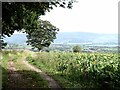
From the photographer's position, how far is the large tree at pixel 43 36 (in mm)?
96188

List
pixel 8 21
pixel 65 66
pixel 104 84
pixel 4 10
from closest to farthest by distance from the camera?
1. pixel 104 84
2. pixel 4 10
3. pixel 8 21
4. pixel 65 66

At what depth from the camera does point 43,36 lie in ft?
318

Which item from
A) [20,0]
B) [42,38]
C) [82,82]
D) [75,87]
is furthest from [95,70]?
[42,38]

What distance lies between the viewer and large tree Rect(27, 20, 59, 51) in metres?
96.2

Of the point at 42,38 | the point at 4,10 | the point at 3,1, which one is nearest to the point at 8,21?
the point at 4,10

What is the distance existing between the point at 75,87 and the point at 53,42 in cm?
7832

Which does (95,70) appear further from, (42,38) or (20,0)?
(42,38)

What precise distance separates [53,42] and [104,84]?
3126 inches

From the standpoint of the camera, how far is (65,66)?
3102cm

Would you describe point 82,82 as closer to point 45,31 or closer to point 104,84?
point 104,84

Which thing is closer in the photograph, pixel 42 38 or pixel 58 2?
pixel 58 2

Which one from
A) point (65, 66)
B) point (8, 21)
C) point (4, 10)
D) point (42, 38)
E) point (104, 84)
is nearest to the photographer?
point (104, 84)

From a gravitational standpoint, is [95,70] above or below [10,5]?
below

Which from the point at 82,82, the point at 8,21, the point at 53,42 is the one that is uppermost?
the point at 8,21
